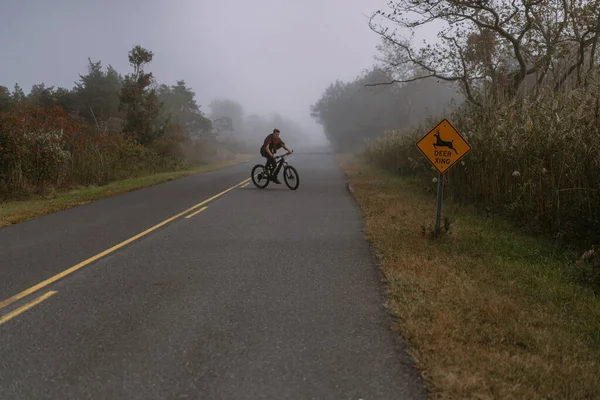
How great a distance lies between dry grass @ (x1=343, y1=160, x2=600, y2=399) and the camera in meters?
3.03

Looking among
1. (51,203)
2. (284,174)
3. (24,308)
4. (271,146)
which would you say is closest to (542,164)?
(24,308)

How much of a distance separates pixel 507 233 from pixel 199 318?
574cm

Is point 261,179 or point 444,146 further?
point 261,179

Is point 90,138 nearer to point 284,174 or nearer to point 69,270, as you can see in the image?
point 284,174

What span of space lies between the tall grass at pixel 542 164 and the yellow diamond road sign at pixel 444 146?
1538 mm

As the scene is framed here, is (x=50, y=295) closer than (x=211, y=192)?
Yes

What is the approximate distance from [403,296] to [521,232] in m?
4.24

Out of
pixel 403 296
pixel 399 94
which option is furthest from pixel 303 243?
pixel 399 94

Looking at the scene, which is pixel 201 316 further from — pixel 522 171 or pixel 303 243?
pixel 522 171

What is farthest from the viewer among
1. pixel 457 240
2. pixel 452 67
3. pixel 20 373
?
pixel 452 67

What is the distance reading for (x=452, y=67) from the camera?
1639 centimetres

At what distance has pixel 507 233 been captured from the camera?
7777mm

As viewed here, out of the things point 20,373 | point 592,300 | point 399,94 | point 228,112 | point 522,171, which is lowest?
point 592,300

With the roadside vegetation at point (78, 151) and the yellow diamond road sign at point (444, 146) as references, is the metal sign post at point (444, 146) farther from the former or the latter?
the roadside vegetation at point (78, 151)
